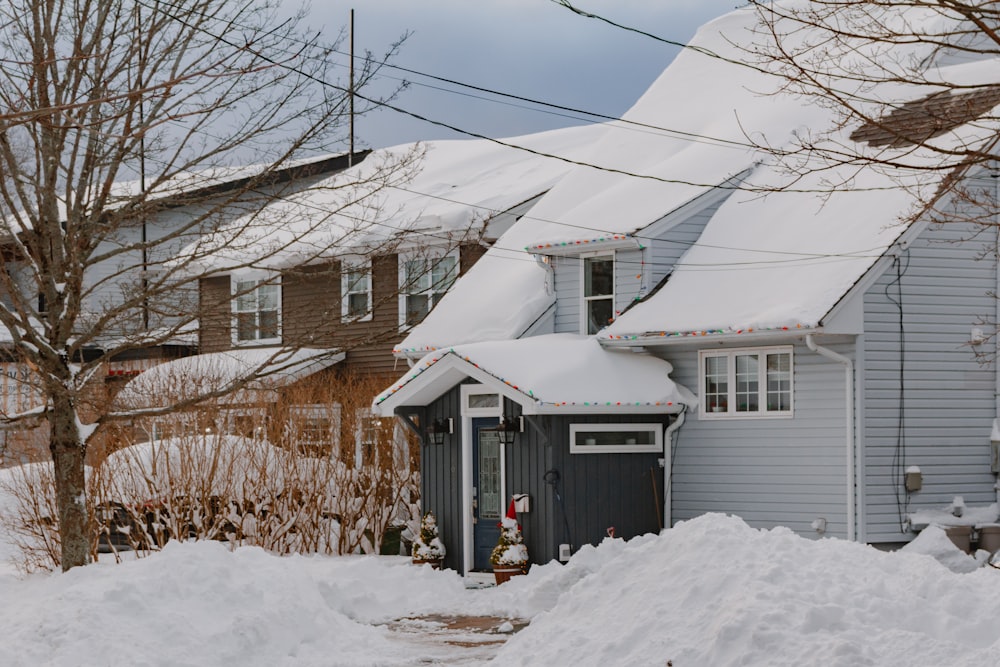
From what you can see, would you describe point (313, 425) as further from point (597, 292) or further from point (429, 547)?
point (597, 292)

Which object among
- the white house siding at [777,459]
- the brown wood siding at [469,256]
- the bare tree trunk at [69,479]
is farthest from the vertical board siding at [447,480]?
the bare tree trunk at [69,479]

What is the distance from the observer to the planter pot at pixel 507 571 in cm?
1956

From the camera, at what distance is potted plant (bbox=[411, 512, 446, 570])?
20.9 meters


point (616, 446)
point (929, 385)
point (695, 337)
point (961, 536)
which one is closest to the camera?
point (961, 536)

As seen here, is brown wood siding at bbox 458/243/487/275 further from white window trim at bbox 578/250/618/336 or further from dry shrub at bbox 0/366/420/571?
white window trim at bbox 578/250/618/336

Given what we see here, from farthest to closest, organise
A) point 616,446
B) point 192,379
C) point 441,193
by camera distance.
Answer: point 441,193 → point 192,379 → point 616,446

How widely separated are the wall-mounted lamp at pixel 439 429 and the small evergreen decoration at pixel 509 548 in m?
2.15

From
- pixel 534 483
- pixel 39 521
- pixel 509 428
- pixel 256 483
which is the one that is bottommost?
pixel 39 521

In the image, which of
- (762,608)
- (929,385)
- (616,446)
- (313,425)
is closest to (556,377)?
(616,446)

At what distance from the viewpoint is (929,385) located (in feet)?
62.4

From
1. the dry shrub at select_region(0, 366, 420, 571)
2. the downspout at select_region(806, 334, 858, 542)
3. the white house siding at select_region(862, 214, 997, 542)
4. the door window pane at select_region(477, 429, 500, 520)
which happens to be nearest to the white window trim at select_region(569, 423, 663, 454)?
the door window pane at select_region(477, 429, 500, 520)

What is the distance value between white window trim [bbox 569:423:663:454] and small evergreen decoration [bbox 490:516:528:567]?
1.45 metres

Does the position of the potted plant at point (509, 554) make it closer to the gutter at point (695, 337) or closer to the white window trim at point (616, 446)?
the white window trim at point (616, 446)

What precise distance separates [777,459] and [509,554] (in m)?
4.17
